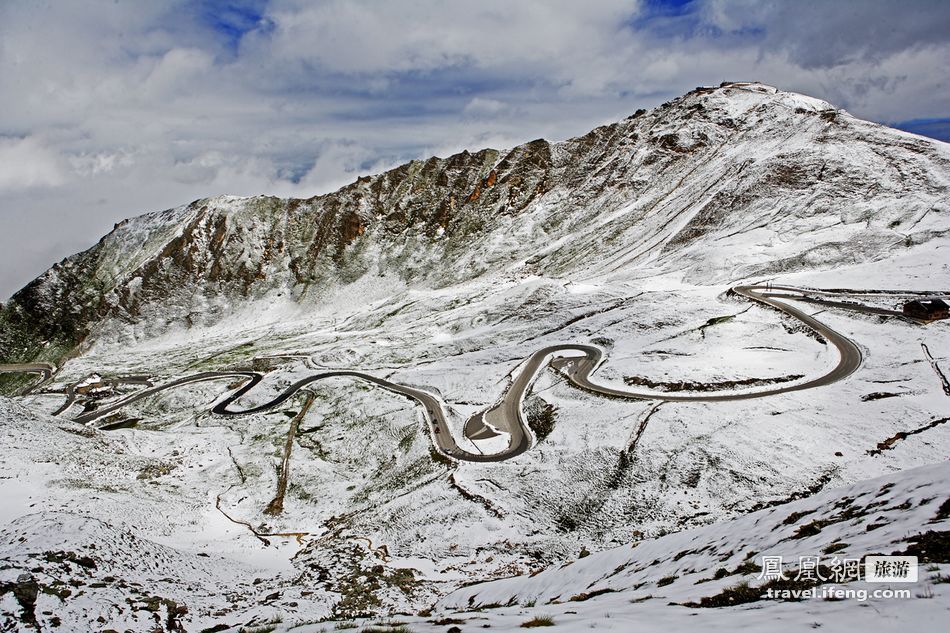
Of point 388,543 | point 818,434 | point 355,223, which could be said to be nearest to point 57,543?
point 388,543

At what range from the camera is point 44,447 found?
48750mm

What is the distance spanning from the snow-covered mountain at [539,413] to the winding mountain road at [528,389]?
1249 mm

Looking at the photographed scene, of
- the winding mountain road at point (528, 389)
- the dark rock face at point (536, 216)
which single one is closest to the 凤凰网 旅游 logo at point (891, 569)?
the winding mountain road at point (528, 389)

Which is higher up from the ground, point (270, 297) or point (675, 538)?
point (270, 297)

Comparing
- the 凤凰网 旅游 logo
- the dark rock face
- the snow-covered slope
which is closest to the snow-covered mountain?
the snow-covered slope

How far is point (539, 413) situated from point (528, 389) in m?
7.88

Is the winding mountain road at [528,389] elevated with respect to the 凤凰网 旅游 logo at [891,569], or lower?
lower

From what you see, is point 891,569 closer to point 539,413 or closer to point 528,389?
point 539,413

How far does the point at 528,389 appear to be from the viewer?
70000mm

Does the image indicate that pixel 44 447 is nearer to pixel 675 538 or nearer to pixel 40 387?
pixel 675 538

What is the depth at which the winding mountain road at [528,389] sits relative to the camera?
182ft

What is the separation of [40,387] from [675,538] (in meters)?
163

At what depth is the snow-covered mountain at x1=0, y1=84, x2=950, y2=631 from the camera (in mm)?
24078

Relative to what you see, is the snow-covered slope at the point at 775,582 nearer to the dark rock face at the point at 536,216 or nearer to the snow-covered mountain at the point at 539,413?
the snow-covered mountain at the point at 539,413
